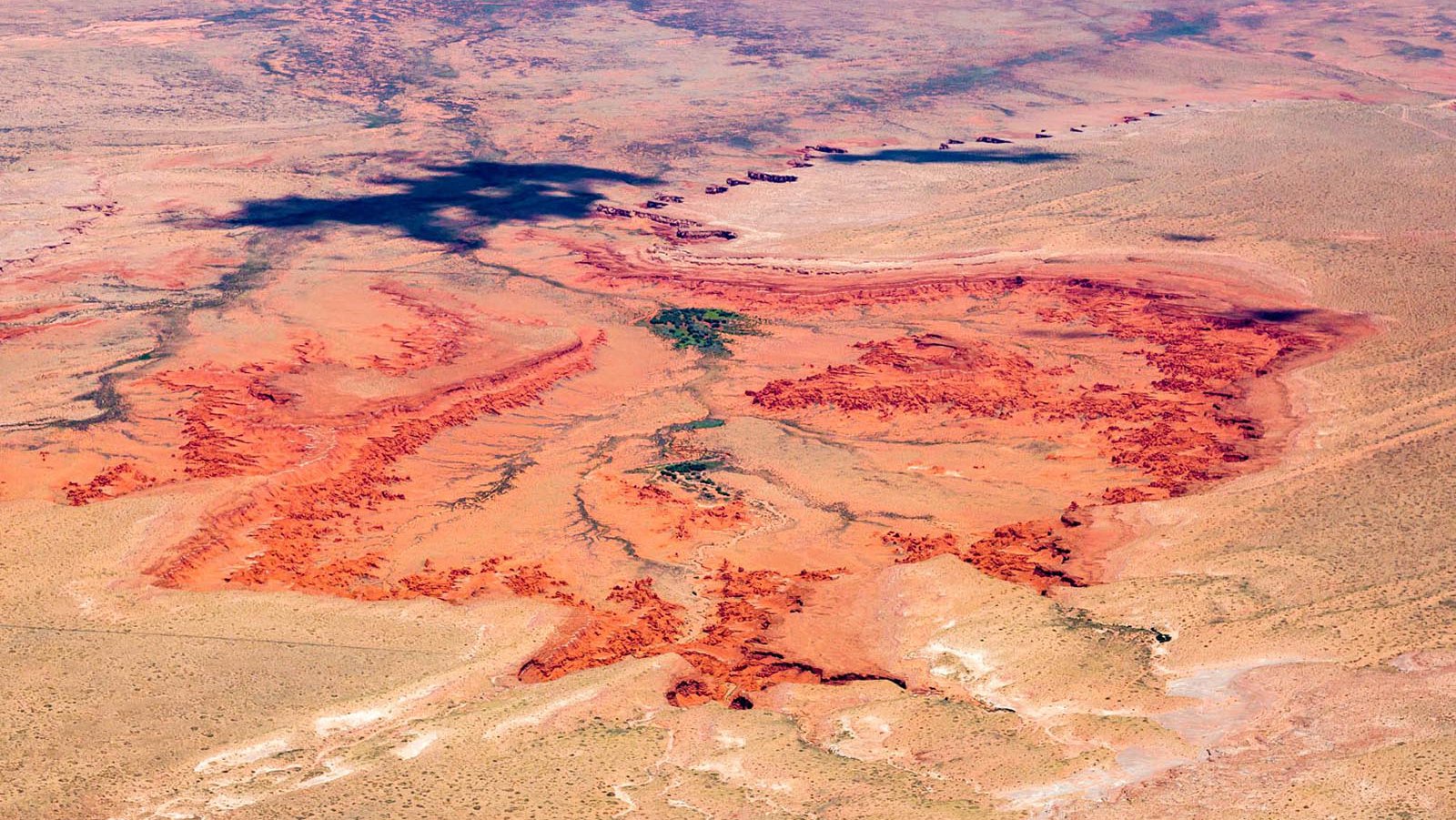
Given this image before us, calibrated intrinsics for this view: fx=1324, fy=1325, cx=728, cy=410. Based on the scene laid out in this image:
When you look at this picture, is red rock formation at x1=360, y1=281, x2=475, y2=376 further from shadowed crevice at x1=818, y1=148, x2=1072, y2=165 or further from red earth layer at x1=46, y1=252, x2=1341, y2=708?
shadowed crevice at x1=818, y1=148, x2=1072, y2=165

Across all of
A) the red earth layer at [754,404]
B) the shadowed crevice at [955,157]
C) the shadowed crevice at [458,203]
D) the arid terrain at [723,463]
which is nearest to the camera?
the arid terrain at [723,463]

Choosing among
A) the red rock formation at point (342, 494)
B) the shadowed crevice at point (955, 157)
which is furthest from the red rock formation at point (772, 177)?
the red rock formation at point (342, 494)

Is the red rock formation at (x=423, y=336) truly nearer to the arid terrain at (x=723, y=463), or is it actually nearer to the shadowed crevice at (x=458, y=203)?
the arid terrain at (x=723, y=463)

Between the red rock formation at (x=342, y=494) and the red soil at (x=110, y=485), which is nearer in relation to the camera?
the red rock formation at (x=342, y=494)

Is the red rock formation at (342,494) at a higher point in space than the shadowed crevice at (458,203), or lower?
lower

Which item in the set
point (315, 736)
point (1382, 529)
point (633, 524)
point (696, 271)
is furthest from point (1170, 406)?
point (315, 736)

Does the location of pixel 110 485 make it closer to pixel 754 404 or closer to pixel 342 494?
pixel 342 494

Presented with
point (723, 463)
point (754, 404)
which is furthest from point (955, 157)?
point (723, 463)

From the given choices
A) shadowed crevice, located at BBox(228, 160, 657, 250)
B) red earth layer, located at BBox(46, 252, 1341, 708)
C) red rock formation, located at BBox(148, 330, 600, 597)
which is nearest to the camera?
red earth layer, located at BBox(46, 252, 1341, 708)

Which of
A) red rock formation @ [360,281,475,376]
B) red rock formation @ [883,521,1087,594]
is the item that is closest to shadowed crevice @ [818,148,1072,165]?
red rock formation @ [360,281,475,376]
